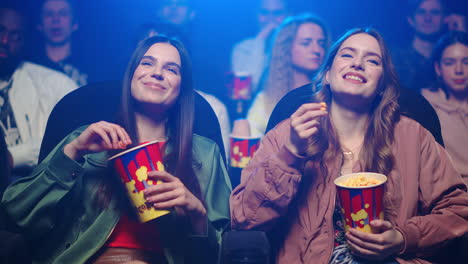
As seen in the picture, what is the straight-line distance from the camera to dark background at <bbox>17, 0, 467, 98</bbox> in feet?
12.6

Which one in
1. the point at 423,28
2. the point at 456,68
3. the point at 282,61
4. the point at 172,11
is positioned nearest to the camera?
the point at 456,68

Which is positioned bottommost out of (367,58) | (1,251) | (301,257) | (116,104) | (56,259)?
(301,257)

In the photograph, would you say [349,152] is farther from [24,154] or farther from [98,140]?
[24,154]

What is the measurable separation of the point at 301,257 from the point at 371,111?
802mm

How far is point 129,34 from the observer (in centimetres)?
393

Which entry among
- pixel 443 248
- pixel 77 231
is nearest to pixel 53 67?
pixel 77 231

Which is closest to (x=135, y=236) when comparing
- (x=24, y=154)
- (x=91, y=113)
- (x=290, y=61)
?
(x=91, y=113)

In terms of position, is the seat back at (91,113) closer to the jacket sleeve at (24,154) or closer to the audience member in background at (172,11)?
the jacket sleeve at (24,154)

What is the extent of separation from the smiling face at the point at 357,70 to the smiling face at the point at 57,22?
108 inches

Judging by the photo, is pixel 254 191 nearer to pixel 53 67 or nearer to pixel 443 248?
pixel 443 248

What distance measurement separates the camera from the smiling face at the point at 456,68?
2959 mm

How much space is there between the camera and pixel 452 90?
2.98 m

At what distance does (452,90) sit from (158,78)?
2232 mm

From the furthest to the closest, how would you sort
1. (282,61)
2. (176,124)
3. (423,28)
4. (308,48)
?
(423,28) → (282,61) → (308,48) → (176,124)
